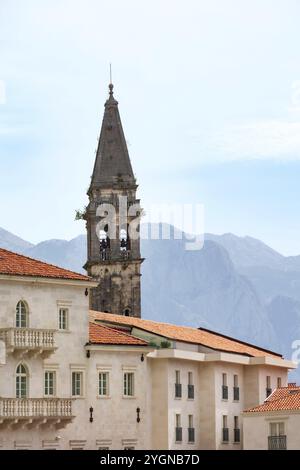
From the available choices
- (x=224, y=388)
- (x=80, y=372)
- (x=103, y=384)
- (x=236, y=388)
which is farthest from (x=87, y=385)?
(x=236, y=388)

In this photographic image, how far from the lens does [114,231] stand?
162 meters

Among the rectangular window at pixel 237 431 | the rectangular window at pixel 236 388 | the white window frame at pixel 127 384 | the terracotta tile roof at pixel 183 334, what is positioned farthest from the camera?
the rectangular window at pixel 236 388

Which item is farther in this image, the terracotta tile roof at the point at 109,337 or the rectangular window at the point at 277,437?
the rectangular window at the point at 277,437

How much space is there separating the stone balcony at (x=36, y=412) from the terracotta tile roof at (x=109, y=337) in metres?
5.70

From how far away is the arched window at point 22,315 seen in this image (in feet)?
303

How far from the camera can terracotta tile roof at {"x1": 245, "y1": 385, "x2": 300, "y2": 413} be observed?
104 m

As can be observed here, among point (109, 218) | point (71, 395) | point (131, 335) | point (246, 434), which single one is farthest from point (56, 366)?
point (109, 218)

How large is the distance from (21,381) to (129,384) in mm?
9214

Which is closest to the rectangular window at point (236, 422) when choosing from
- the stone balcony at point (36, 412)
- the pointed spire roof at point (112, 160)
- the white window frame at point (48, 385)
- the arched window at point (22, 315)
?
the stone balcony at point (36, 412)

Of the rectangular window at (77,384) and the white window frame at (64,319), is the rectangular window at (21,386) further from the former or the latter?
the white window frame at (64,319)

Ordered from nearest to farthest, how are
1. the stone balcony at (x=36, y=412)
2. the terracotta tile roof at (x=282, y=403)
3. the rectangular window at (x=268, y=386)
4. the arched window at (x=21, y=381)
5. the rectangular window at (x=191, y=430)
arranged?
the stone balcony at (x=36, y=412), the arched window at (x=21, y=381), the terracotta tile roof at (x=282, y=403), the rectangular window at (x=191, y=430), the rectangular window at (x=268, y=386)

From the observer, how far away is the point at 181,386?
10525 centimetres

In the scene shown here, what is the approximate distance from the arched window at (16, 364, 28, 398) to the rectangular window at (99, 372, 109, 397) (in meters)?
6.22
